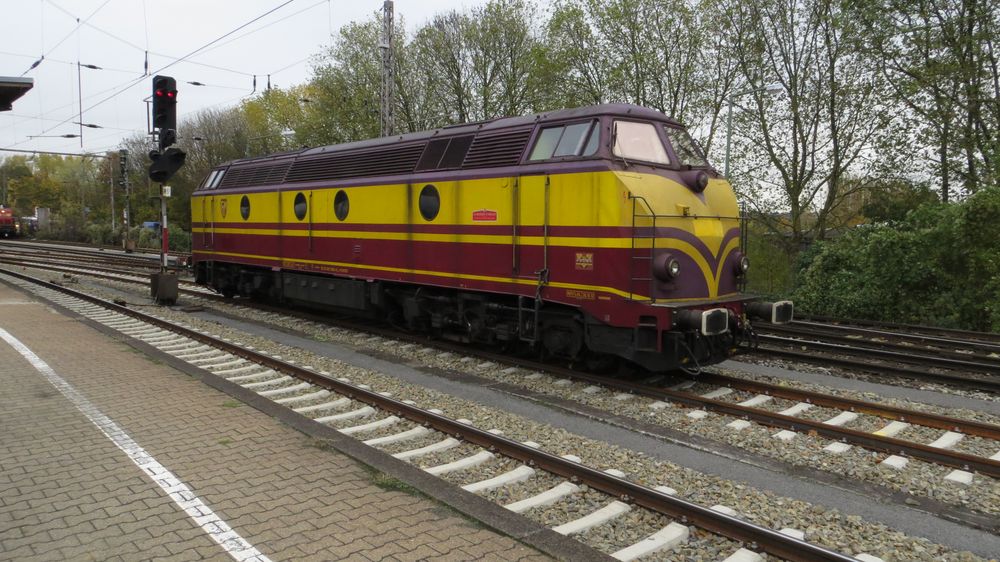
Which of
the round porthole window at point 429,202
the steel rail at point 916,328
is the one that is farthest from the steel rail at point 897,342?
the round porthole window at point 429,202

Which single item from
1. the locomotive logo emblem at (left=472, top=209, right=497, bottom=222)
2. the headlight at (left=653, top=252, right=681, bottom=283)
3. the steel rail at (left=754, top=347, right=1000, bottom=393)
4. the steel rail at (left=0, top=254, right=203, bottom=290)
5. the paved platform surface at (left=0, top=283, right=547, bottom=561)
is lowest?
the paved platform surface at (left=0, top=283, right=547, bottom=561)

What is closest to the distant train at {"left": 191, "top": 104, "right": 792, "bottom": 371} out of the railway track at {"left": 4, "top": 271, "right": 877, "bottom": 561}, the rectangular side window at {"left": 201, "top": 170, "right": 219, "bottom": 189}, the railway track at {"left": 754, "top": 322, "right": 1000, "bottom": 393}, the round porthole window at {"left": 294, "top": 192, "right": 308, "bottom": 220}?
the round porthole window at {"left": 294, "top": 192, "right": 308, "bottom": 220}

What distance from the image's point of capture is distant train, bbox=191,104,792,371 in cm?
838

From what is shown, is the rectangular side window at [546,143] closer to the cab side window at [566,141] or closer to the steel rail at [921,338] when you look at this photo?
the cab side window at [566,141]

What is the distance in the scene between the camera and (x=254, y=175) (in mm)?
16234

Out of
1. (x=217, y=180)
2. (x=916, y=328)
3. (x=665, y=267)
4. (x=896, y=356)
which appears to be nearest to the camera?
(x=665, y=267)

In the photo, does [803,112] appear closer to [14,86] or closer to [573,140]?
[573,140]

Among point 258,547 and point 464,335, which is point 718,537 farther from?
point 464,335

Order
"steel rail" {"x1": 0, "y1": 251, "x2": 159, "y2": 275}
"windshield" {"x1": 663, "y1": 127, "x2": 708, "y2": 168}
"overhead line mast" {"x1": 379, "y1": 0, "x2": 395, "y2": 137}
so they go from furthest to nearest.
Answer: "steel rail" {"x1": 0, "y1": 251, "x2": 159, "y2": 275}, "overhead line mast" {"x1": 379, "y1": 0, "x2": 395, "y2": 137}, "windshield" {"x1": 663, "y1": 127, "x2": 708, "y2": 168}

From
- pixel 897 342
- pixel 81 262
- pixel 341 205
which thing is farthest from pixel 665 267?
pixel 81 262

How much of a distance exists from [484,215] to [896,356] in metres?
7.35

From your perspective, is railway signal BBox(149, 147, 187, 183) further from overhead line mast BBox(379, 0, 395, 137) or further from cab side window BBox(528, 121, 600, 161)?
cab side window BBox(528, 121, 600, 161)

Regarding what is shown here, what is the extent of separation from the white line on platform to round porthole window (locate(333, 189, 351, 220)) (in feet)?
19.6

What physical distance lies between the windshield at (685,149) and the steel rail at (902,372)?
3672 mm
